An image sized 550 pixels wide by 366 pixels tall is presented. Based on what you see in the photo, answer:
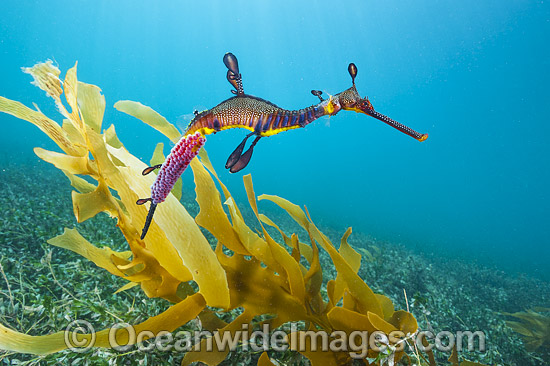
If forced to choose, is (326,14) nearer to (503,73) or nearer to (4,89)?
(503,73)

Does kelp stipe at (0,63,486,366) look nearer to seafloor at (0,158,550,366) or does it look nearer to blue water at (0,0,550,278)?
seafloor at (0,158,550,366)

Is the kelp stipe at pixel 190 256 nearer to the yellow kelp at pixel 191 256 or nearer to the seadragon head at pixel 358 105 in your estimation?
the yellow kelp at pixel 191 256

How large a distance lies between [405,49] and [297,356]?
83.2m

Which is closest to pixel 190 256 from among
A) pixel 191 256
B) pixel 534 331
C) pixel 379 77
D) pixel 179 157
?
pixel 191 256

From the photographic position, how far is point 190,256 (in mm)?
932

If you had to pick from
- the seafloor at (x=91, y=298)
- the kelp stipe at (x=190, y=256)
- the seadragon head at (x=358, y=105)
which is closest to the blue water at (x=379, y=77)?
the seafloor at (x=91, y=298)

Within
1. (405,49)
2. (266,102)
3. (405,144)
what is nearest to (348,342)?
(266,102)

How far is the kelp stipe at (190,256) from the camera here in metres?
0.93

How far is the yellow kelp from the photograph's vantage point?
3.05 feet

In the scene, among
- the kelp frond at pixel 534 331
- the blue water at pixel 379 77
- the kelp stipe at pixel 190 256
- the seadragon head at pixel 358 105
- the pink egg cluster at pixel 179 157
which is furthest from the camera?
the blue water at pixel 379 77

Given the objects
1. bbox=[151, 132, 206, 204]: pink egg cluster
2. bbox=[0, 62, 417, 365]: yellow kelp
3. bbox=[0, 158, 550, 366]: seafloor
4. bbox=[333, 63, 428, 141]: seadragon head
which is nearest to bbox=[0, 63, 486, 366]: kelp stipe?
bbox=[0, 62, 417, 365]: yellow kelp

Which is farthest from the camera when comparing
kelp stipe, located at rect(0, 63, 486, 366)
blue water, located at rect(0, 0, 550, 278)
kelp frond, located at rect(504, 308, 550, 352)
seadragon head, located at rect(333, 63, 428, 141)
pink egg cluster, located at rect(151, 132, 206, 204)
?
blue water, located at rect(0, 0, 550, 278)

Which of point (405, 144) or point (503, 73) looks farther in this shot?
point (405, 144)

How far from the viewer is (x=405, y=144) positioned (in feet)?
273
